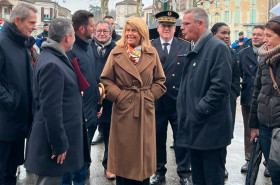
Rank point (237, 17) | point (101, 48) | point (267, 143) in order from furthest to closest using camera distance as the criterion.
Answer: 1. point (237, 17)
2. point (101, 48)
3. point (267, 143)

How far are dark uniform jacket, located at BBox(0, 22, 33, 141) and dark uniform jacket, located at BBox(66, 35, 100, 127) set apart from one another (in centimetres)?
63

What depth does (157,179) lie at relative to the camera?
5965 millimetres

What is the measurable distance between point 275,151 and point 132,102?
1.62 m

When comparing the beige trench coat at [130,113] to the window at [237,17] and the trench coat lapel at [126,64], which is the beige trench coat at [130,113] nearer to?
the trench coat lapel at [126,64]

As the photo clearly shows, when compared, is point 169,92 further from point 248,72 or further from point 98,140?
point 98,140

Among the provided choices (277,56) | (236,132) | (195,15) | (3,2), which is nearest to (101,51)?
(195,15)

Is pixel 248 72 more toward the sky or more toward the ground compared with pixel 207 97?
more toward the sky

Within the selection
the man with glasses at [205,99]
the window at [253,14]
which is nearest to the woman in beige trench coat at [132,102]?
the man with glasses at [205,99]

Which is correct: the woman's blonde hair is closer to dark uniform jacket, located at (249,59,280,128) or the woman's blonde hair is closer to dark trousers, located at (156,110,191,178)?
dark uniform jacket, located at (249,59,280,128)

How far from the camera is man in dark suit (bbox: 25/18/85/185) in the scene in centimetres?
372

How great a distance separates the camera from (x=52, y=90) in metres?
3.71

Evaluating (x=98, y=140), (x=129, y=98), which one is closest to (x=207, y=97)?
(x=129, y=98)

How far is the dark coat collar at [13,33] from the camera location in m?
4.66

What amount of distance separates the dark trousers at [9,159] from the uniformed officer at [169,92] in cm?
192
